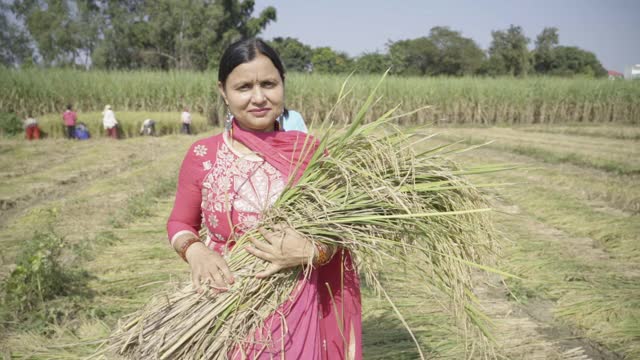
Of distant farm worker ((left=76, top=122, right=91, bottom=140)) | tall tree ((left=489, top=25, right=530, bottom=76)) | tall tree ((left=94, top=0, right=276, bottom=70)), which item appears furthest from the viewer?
tall tree ((left=489, top=25, right=530, bottom=76))

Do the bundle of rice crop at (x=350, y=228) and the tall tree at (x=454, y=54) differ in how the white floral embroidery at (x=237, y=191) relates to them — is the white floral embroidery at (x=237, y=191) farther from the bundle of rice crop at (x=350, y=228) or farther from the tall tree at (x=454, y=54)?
the tall tree at (x=454, y=54)

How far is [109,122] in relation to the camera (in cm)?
1277

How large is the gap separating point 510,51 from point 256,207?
43948 millimetres

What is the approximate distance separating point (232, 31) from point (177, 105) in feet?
55.5

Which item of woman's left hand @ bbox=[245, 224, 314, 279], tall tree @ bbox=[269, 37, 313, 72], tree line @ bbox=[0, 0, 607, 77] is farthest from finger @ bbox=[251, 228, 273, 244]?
tall tree @ bbox=[269, 37, 313, 72]

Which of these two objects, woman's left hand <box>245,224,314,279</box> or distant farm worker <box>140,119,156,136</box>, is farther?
distant farm worker <box>140,119,156,136</box>

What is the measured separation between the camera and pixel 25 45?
44.0m

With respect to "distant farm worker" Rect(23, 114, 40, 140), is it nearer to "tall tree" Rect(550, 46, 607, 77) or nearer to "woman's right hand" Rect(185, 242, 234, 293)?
"woman's right hand" Rect(185, 242, 234, 293)

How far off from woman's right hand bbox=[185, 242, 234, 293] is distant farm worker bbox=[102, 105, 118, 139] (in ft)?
41.7

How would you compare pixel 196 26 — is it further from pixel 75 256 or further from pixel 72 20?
pixel 75 256

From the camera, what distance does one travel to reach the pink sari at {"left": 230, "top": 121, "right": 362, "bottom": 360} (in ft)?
3.86

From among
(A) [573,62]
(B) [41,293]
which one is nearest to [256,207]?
(B) [41,293]

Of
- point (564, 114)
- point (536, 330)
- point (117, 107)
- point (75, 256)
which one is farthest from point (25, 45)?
point (536, 330)

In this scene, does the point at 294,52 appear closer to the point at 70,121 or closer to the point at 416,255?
the point at 70,121
